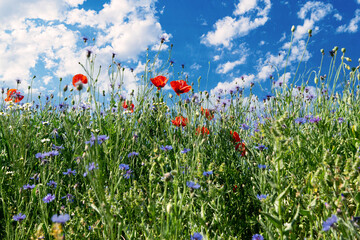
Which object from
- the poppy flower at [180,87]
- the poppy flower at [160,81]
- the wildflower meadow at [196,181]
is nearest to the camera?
the wildflower meadow at [196,181]

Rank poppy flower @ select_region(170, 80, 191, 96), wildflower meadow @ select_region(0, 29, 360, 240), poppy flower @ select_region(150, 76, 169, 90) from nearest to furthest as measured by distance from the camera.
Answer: wildflower meadow @ select_region(0, 29, 360, 240) < poppy flower @ select_region(170, 80, 191, 96) < poppy flower @ select_region(150, 76, 169, 90)

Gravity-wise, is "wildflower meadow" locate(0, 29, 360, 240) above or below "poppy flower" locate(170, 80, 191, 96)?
below

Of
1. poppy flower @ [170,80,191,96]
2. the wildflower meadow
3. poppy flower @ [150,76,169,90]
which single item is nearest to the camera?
the wildflower meadow

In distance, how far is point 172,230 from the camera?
1174 millimetres

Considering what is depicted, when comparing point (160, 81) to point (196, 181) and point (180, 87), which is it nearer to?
point (180, 87)

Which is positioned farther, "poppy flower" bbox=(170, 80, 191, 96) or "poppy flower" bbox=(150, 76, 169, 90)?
"poppy flower" bbox=(150, 76, 169, 90)

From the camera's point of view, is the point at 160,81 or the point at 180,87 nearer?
the point at 180,87

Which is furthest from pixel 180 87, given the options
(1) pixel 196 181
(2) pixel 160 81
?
(1) pixel 196 181

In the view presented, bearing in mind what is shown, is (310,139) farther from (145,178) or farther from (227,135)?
(145,178)

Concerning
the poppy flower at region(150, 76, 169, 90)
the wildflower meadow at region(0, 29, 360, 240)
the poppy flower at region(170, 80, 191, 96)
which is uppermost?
the poppy flower at region(150, 76, 169, 90)

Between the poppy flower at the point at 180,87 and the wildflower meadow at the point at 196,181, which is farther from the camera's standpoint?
the poppy flower at the point at 180,87

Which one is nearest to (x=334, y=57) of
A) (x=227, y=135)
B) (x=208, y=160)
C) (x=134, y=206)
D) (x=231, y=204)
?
(x=227, y=135)

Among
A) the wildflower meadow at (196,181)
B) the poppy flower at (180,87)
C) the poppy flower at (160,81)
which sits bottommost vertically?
the wildflower meadow at (196,181)

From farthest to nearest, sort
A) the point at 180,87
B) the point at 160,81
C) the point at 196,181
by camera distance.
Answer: the point at 160,81 → the point at 180,87 → the point at 196,181
